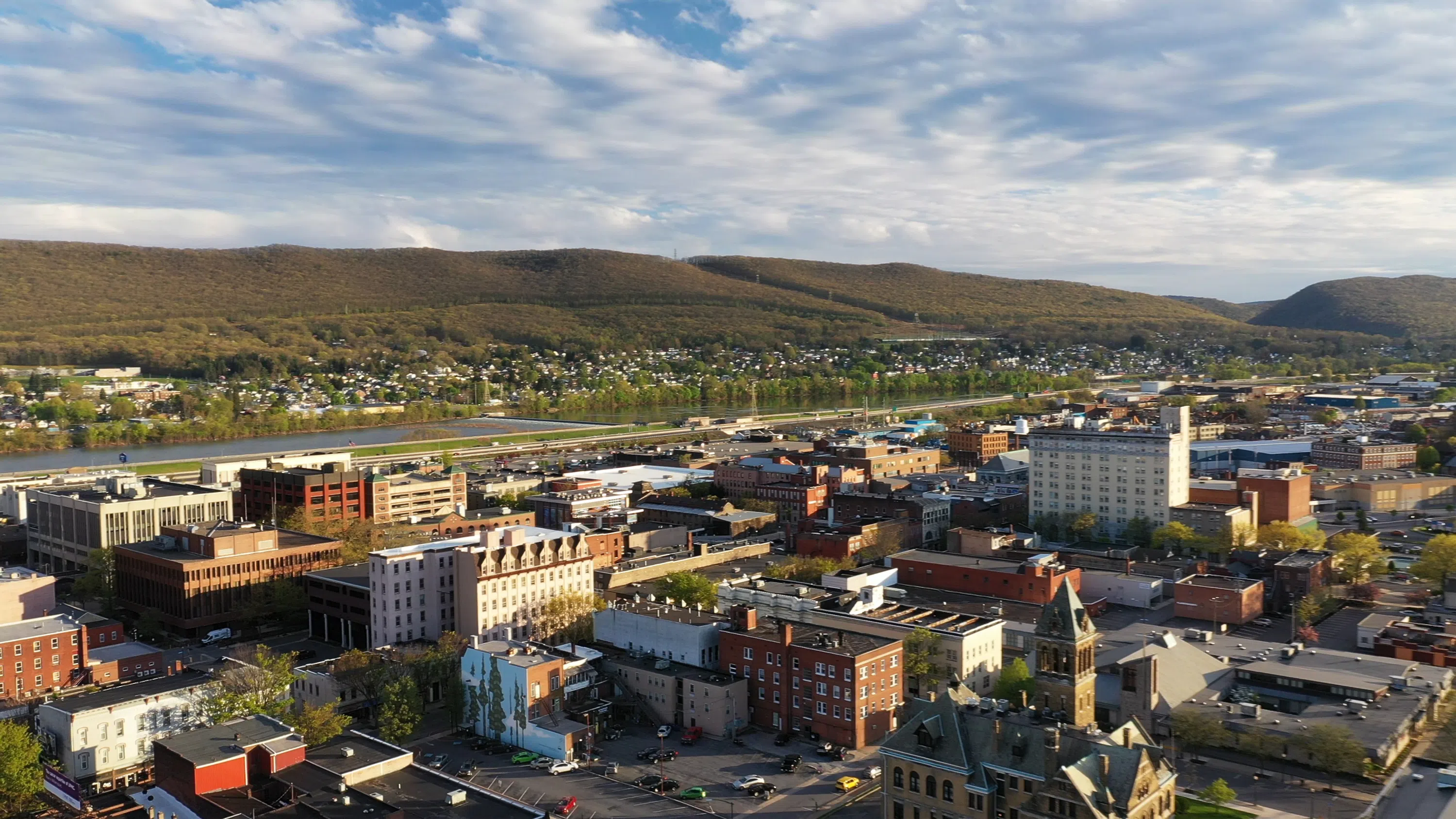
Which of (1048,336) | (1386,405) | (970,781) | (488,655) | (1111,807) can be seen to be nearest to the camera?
(1111,807)

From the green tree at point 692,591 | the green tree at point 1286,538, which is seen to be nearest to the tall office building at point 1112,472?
the green tree at point 1286,538

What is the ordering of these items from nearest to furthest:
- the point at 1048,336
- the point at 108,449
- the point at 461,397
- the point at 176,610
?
the point at 176,610 < the point at 108,449 < the point at 461,397 < the point at 1048,336

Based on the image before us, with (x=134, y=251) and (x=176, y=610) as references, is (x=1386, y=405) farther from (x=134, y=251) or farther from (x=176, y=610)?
(x=134, y=251)

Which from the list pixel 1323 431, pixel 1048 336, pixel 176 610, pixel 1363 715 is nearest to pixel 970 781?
pixel 1363 715

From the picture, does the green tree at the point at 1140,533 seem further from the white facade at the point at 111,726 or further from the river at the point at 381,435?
the river at the point at 381,435

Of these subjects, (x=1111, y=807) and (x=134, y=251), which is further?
(x=134, y=251)

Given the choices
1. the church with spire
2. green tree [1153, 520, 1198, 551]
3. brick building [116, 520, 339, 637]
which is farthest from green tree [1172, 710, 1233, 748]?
brick building [116, 520, 339, 637]
